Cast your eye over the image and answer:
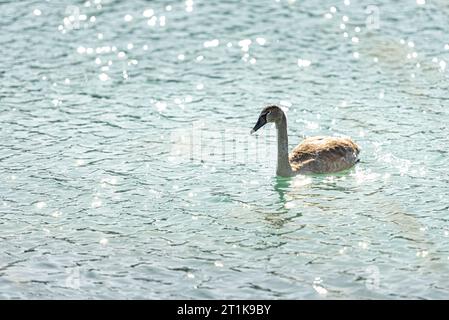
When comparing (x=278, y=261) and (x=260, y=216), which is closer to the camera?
(x=278, y=261)

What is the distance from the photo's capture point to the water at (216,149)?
18.0 metres

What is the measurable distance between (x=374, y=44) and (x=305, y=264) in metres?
15.7

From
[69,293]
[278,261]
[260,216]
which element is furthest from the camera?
[260,216]

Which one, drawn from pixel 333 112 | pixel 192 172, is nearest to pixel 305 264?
pixel 192 172

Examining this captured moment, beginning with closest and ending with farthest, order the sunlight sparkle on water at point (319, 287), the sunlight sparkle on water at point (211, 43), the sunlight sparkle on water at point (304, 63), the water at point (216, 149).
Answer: the sunlight sparkle on water at point (319, 287) < the water at point (216, 149) < the sunlight sparkle on water at point (304, 63) < the sunlight sparkle on water at point (211, 43)

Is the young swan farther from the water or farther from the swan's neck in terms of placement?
the water

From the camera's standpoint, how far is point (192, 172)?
76.0ft

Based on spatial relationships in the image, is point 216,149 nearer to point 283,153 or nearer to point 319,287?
point 283,153

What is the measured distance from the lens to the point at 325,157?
23062 mm

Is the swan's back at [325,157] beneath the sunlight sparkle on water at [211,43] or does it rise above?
beneath

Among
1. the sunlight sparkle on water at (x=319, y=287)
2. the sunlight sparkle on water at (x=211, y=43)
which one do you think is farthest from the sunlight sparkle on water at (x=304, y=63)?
the sunlight sparkle on water at (x=319, y=287)

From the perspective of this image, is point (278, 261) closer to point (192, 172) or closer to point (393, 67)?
point (192, 172)

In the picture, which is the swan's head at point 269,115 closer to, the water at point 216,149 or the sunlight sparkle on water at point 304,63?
the water at point 216,149

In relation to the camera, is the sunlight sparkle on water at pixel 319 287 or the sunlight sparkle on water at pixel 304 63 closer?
the sunlight sparkle on water at pixel 319 287
